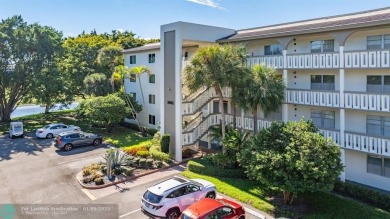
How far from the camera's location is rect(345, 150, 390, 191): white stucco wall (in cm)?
1953

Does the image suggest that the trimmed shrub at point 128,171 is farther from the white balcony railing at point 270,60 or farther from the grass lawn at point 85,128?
the white balcony railing at point 270,60

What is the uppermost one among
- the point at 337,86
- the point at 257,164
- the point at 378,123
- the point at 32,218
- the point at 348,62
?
the point at 348,62

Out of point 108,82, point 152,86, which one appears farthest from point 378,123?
point 108,82

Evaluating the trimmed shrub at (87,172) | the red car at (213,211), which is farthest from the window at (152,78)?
the red car at (213,211)

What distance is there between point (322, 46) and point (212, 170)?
12.1 metres

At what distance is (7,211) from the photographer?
1630cm

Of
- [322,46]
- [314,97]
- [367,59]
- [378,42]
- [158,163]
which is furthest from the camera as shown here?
[158,163]

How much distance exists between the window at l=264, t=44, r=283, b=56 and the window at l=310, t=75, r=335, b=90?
135 inches

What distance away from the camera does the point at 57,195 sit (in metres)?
18.3

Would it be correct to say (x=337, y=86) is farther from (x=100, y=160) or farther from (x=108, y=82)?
(x=108, y=82)

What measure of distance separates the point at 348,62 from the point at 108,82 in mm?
30899

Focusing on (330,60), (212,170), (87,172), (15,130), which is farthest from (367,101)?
(15,130)

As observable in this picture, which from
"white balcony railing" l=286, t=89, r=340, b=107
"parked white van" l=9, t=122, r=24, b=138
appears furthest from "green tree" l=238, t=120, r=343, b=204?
"parked white van" l=9, t=122, r=24, b=138

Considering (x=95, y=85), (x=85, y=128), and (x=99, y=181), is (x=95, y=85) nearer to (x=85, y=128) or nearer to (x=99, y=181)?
(x=85, y=128)
